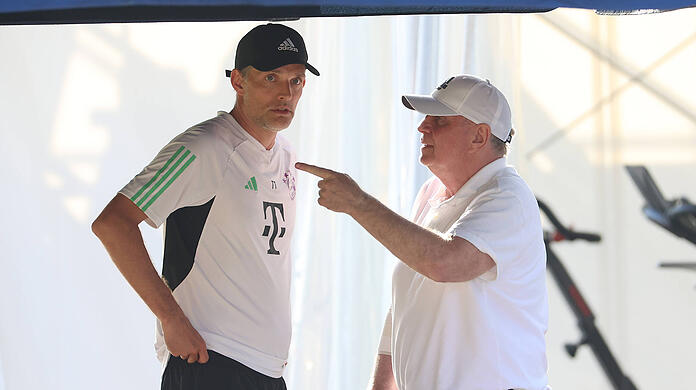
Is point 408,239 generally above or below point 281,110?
below

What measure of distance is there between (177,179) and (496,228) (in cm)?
56

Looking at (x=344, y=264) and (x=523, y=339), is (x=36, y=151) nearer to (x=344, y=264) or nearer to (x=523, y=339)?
(x=344, y=264)

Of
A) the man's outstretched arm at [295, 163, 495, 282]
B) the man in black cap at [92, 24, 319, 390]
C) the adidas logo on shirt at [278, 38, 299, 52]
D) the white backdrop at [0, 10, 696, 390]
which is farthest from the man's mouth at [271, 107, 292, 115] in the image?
the white backdrop at [0, 10, 696, 390]

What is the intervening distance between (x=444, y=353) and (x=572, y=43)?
154 centimetres

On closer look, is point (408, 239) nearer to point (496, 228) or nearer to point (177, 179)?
point (496, 228)

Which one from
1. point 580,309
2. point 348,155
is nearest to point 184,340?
point 348,155

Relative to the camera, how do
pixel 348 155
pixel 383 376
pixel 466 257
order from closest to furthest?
pixel 466 257
pixel 383 376
pixel 348 155

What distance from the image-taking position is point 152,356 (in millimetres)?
2504

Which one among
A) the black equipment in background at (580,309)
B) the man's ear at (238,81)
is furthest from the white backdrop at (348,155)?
the man's ear at (238,81)

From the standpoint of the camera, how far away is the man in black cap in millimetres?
1406

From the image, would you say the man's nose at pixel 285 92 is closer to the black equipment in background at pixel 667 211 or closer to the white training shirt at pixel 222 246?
the white training shirt at pixel 222 246

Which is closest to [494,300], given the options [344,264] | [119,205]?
[119,205]

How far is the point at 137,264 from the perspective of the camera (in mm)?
1390

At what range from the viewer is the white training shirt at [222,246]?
1470 mm
